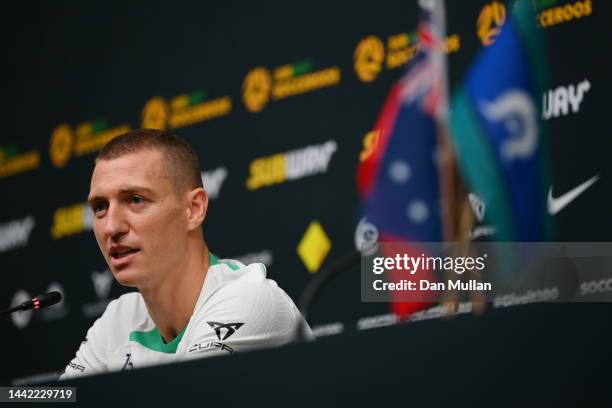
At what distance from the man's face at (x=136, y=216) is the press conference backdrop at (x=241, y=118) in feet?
5.19

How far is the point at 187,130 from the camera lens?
4.95 metres

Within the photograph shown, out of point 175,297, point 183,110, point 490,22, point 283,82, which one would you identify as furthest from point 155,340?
point 183,110

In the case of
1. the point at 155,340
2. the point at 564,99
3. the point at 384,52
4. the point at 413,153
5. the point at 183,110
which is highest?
the point at 384,52

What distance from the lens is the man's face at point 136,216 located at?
254cm

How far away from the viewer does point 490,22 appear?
396 cm

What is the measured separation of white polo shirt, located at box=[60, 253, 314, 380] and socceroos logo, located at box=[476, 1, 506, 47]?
1.64 metres

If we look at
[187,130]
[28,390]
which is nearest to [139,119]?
[187,130]

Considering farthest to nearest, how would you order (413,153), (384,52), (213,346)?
(384,52) < (413,153) < (213,346)

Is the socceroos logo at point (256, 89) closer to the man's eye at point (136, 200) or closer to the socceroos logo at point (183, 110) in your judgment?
the socceroos logo at point (183, 110)

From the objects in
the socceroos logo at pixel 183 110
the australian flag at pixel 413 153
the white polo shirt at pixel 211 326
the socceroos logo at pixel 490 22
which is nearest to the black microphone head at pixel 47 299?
the white polo shirt at pixel 211 326

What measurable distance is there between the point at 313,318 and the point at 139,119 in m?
1.39

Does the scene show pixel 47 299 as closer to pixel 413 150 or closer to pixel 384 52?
A: pixel 413 150

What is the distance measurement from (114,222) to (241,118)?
2.27 meters

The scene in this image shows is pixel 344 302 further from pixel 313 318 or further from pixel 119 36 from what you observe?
pixel 119 36
